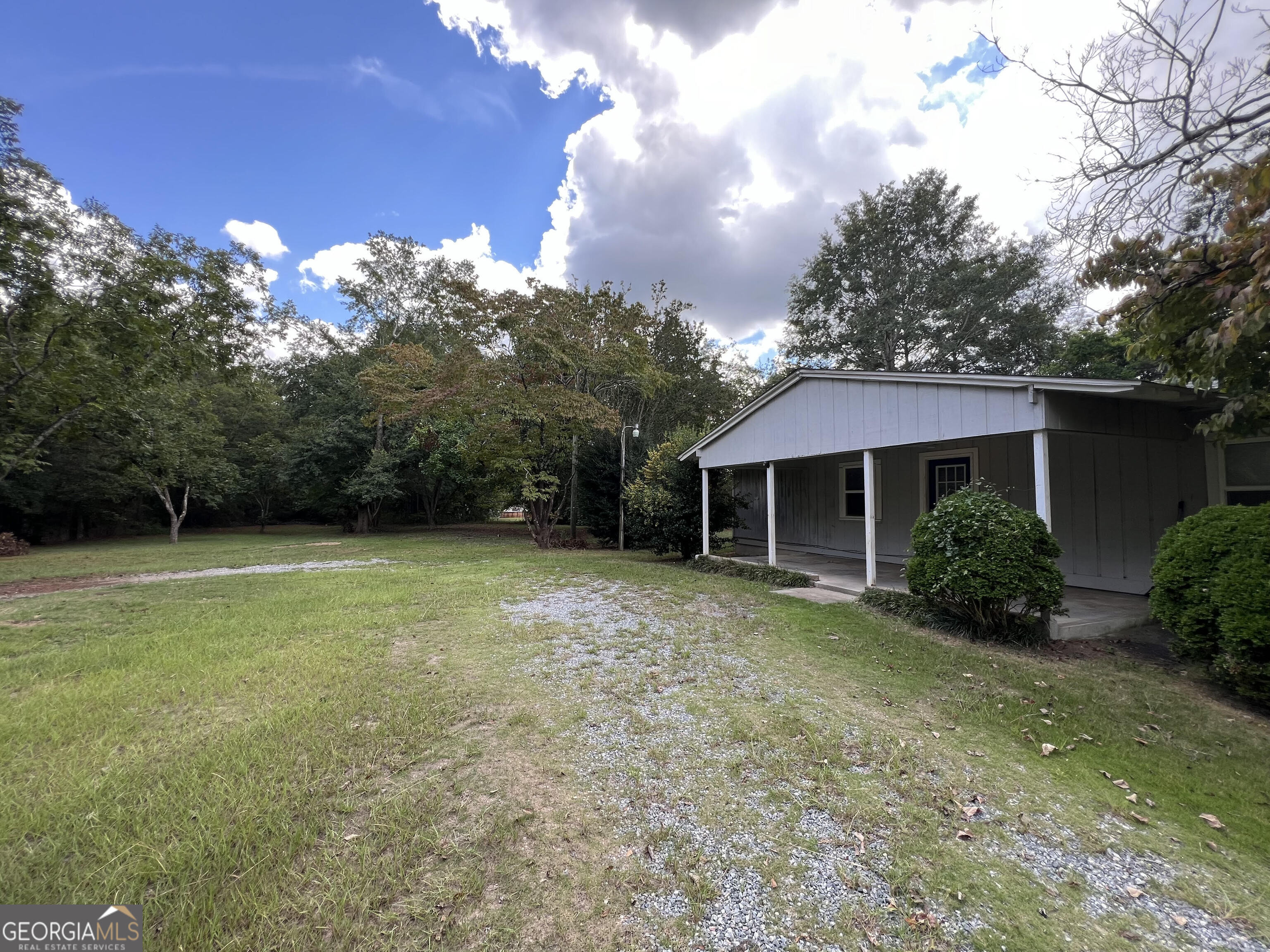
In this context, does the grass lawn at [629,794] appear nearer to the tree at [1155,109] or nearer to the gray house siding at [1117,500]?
the gray house siding at [1117,500]

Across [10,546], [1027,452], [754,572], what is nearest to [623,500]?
[754,572]

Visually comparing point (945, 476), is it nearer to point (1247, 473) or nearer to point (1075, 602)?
point (1075, 602)

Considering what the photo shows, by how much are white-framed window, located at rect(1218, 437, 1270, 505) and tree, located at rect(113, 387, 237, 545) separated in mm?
21244

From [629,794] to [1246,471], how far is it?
8.57 meters

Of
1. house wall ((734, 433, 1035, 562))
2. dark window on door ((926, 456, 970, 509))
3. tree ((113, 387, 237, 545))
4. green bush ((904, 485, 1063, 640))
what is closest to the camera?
green bush ((904, 485, 1063, 640))

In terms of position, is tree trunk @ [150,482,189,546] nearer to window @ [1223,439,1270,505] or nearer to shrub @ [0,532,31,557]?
shrub @ [0,532,31,557]

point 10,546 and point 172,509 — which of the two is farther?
point 172,509

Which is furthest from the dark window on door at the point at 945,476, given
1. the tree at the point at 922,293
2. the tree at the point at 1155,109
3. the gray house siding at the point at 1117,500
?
the tree at the point at 922,293

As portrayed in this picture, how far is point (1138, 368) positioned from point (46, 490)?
37.2m

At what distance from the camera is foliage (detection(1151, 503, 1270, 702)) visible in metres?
3.55

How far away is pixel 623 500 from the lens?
48.2 ft

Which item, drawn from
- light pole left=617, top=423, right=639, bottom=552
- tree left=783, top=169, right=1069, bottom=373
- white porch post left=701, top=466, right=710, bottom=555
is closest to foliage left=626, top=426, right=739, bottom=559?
white porch post left=701, top=466, right=710, bottom=555

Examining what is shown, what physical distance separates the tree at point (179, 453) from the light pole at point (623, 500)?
1226cm

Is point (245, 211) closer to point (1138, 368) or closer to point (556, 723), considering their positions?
point (556, 723)
